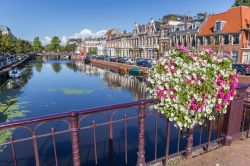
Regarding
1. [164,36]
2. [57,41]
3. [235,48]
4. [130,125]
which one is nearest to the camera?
[130,125]

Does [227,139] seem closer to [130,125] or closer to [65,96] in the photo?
[130,125]

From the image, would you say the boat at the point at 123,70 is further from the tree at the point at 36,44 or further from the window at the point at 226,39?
the tree at the point at 36,44

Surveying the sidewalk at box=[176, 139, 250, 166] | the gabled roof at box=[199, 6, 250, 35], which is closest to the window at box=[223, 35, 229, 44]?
the gabled roof at box=[199, 6, 250, 35]

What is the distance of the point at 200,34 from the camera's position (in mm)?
40438

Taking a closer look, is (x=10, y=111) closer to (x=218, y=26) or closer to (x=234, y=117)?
(x=234, y=117)

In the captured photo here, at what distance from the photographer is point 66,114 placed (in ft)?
9.96

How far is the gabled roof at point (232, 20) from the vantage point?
33.9 meters

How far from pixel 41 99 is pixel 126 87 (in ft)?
43.0

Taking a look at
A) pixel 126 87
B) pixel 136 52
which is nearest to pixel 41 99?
pixel 126 87

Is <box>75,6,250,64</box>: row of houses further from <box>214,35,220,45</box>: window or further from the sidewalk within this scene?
the sidewalk

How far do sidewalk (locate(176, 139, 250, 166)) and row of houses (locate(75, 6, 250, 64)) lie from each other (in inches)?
521

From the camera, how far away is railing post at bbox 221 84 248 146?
4.77m

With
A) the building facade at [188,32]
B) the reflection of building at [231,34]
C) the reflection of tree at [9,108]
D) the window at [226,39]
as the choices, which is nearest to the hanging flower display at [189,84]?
the reflection of tree at [9,108]

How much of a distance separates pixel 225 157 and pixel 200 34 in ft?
132
